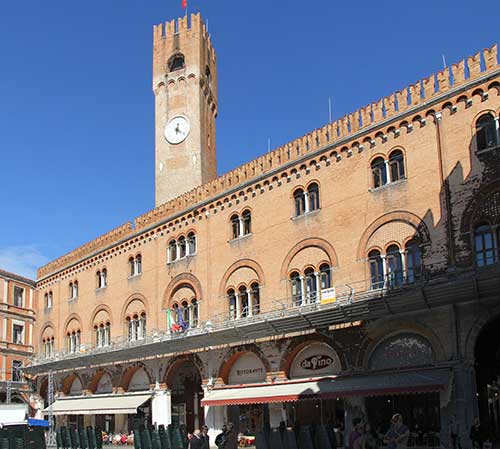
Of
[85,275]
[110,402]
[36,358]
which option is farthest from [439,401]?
[36,358]

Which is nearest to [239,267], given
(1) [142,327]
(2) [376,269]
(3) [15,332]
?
(2) [376,269]

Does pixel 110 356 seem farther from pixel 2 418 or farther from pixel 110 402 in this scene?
pixel 2 418

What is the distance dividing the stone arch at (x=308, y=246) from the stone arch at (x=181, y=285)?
5331 millimetres

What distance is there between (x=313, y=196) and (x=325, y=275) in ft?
10.2

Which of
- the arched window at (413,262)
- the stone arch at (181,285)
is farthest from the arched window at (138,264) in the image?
the arched window at (413,262)

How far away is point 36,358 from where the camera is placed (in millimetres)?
43875

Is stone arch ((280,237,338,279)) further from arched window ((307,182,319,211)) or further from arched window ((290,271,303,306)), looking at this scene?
arched window ((307,182,319,211))

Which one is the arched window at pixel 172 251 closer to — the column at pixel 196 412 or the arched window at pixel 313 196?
the column at pixel 196 412

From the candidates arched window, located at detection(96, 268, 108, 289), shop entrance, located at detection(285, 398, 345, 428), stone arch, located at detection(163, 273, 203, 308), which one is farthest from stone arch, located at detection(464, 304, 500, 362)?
arched window, located at detection(96, 268, 108, 289)

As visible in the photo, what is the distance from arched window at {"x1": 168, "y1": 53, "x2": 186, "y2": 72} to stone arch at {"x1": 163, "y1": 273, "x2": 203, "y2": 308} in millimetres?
15801

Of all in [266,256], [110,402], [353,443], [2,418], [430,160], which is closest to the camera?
[353,443]

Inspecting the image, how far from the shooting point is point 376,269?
2378 centimetres

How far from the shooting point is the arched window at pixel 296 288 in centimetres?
2622

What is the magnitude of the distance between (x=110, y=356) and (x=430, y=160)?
19322 millimetres
